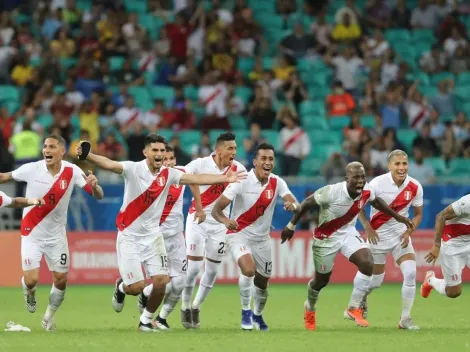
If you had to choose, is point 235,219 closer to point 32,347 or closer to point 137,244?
point 137,244

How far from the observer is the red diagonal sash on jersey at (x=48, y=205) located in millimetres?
15086

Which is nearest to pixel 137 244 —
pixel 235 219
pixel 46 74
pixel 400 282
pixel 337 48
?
pixel 235 219

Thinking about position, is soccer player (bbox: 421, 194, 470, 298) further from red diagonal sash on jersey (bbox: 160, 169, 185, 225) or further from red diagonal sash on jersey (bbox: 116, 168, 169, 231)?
red diagonal sash on jersey (bbox: 116, 168, 169, 231)

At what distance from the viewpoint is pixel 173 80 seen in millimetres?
27484

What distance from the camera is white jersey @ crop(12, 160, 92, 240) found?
49.5 ft

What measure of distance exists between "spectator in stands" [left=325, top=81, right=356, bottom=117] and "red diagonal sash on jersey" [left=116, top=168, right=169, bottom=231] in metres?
13.1

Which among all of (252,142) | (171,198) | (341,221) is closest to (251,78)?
(252,142)

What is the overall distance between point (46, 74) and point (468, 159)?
9.43m

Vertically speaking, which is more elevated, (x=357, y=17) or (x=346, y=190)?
(x=357, y=17)

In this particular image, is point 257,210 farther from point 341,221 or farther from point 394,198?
point 394,198

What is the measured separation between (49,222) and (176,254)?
175 centimetres

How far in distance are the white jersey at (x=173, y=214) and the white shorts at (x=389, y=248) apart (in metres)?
2.53

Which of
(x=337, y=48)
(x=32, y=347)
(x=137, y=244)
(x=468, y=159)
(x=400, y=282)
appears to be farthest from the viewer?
(x=337, y=48)

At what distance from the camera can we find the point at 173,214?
16.0 metres
